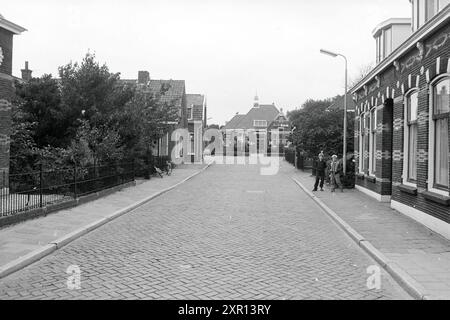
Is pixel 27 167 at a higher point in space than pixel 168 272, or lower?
higher

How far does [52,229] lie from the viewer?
10.2 m

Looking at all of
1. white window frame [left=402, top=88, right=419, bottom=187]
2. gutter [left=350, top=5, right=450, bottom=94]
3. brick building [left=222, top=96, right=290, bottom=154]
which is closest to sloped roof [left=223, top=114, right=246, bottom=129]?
brick building [left=222, top=96, right=290, bottom=154]

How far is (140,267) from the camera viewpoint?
24.2 feet

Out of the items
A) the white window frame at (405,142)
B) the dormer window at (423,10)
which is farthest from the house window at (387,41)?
the white window frame at (405,142)

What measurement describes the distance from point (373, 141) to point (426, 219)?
7.43 meters

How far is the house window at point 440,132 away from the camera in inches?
409

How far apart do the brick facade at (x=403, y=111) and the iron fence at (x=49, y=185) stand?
9346 mm

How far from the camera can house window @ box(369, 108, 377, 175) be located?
1775cm

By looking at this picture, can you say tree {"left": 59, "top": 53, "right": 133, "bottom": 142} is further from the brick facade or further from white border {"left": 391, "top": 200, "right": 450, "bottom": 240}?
white border {"left": 391, "top": 200, "right": 450, "bottom": 240}

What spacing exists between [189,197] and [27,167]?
592 centimetres

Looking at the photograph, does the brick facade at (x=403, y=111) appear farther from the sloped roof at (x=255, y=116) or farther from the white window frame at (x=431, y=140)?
the sloped roof at (x=255, y=116)

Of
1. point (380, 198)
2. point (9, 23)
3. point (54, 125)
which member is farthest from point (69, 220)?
point (380, 198)
